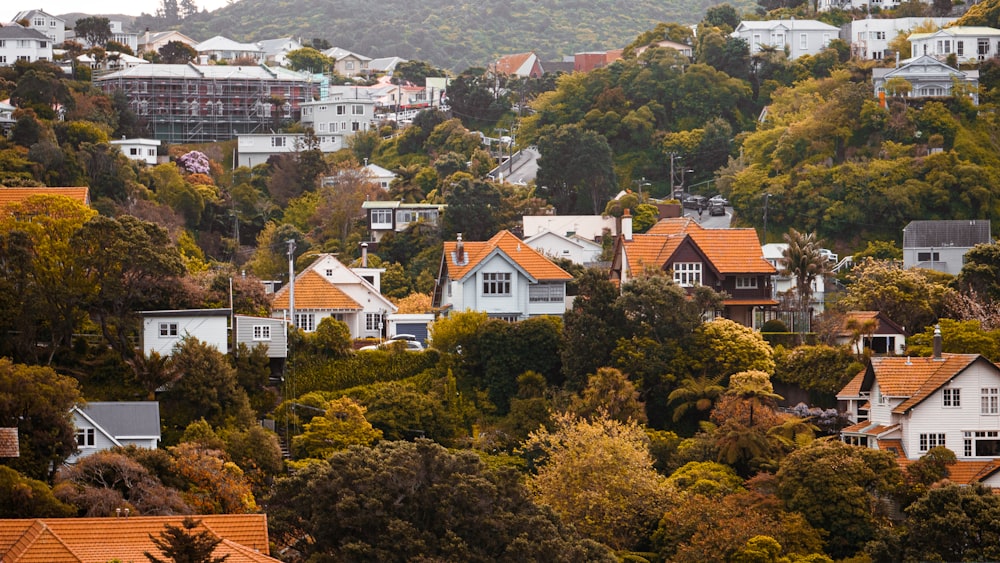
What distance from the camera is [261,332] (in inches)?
2427

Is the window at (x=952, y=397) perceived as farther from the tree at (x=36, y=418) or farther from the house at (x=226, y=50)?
the house at (x=226, y=50)

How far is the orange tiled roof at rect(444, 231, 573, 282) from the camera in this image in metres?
68.7

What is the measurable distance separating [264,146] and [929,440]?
2898 inches

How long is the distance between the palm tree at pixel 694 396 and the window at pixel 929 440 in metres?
7.66

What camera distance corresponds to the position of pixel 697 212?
100188mm

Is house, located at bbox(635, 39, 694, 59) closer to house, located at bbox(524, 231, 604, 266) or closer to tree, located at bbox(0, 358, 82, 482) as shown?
house, located at bbox(524, 231, 604, 266)

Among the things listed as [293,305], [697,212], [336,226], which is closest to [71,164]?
[336,226]

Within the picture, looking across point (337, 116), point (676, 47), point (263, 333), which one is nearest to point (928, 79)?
point (676, 47)

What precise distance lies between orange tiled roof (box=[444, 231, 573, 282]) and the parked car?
32.1 meters

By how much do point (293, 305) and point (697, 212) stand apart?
132ft

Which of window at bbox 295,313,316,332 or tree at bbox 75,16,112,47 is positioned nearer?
window at bbox 295,313,316,332

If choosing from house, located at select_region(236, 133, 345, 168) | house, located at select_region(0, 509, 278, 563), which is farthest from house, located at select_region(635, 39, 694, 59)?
house, located at select_region(0, 509, 278, 563)

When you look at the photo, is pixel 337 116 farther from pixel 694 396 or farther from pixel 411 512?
pixel 411 512

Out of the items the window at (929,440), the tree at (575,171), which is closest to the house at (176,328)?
the window at (929,440)
